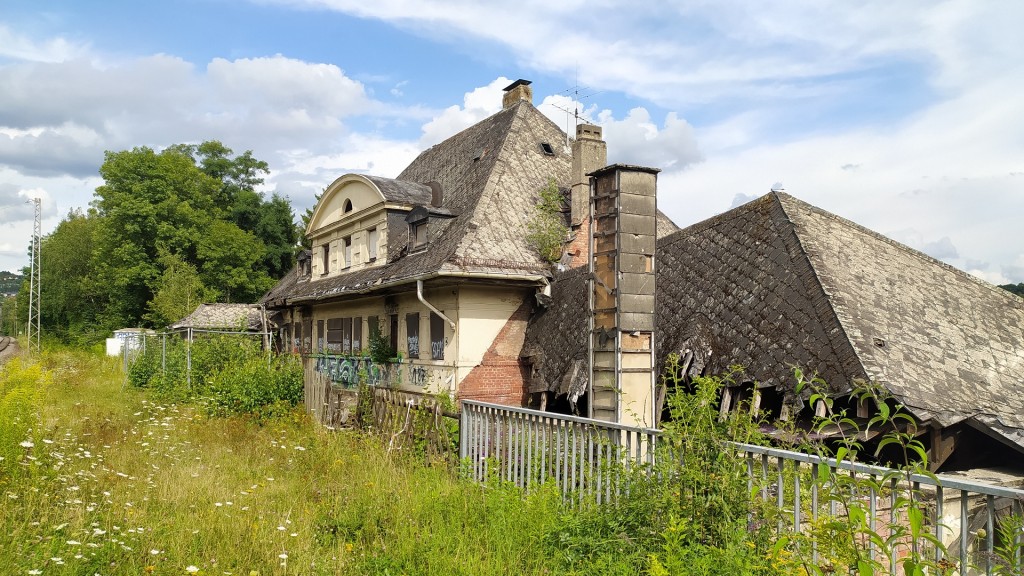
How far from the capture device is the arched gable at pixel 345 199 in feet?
58.2

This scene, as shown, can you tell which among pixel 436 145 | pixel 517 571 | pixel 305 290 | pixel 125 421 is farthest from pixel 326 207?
pixel 517 571

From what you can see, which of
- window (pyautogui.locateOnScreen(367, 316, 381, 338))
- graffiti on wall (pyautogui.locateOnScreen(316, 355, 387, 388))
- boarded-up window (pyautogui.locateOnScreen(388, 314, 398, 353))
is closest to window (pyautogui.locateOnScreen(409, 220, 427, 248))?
boarded-up window (pyautogui.locateOnScreen(388, 314, 398, 353))

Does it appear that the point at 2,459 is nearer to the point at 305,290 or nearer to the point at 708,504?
the point at 708,504

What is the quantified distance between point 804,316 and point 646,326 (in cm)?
234

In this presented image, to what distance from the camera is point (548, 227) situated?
14930 millimetres

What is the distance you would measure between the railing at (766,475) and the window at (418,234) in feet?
23.3

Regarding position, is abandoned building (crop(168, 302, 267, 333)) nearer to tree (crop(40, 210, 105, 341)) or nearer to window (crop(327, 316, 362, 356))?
window (crop(327, 316, 362, 356))

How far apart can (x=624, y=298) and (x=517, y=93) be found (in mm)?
11240

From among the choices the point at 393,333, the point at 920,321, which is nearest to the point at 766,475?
the point at 920,321

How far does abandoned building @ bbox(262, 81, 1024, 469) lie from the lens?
945cm

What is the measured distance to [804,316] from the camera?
10156 millimetres

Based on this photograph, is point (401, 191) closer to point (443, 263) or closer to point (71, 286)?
point (443, 263)

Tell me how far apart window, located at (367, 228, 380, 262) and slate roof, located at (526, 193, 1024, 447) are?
19.7 ft

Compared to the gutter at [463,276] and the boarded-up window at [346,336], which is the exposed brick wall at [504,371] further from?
the boarded-up window at [346,336]
